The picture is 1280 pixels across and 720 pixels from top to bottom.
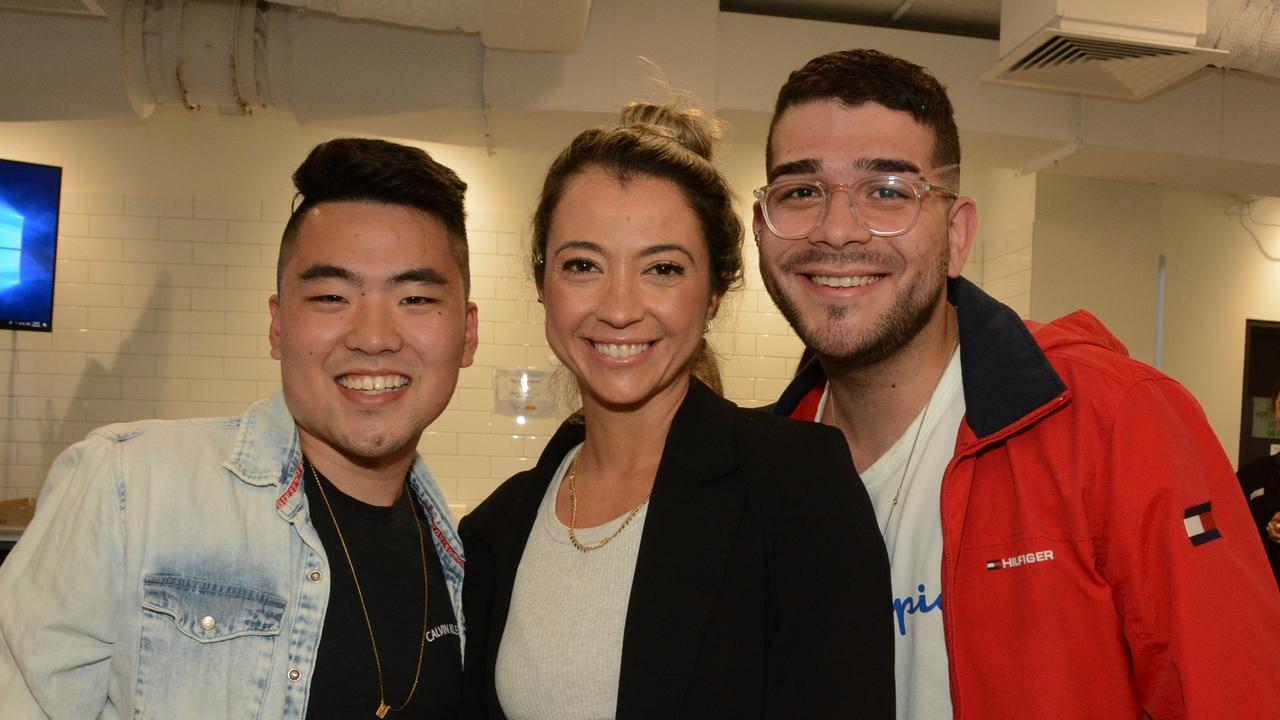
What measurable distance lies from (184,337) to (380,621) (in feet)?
14.0

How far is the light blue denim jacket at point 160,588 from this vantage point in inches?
56.4

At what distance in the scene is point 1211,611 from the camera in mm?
1404

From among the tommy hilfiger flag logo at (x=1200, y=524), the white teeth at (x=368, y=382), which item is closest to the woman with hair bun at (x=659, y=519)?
the white teeth at (x=368, y=382)

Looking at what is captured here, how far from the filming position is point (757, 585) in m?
1.48

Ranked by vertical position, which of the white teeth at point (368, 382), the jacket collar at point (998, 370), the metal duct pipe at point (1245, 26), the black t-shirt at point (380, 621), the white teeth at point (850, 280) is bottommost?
the black t-shirt at point (380, 621)

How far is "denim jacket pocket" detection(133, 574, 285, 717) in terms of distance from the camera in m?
1.48

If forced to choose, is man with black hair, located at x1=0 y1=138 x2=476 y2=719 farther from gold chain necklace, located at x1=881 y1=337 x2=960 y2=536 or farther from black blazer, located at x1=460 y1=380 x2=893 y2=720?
gold chain necklace, located at x1=881 y1=337 x2=960 y2=536

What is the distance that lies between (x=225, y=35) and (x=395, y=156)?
2745mm

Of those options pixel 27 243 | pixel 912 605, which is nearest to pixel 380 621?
pixel 912 605

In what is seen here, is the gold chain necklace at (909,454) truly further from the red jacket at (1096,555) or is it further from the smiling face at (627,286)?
the smiling face at (627,286)

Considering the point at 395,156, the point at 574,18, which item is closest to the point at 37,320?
the point at 574,18

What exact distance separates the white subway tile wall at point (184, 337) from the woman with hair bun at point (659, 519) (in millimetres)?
3456

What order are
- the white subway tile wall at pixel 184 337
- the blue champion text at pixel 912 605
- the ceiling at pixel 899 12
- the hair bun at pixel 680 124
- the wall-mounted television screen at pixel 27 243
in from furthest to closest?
the white subway tile wall at pixel 184 337 < the ceiling at pixel 899 12 < the wall-mounted television screen at pixel 27 243 < the hair bun at pixel 680 124 < the blue champion text at pixel 912 605

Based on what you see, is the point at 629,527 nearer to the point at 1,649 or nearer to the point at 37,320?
the point at 1,649
